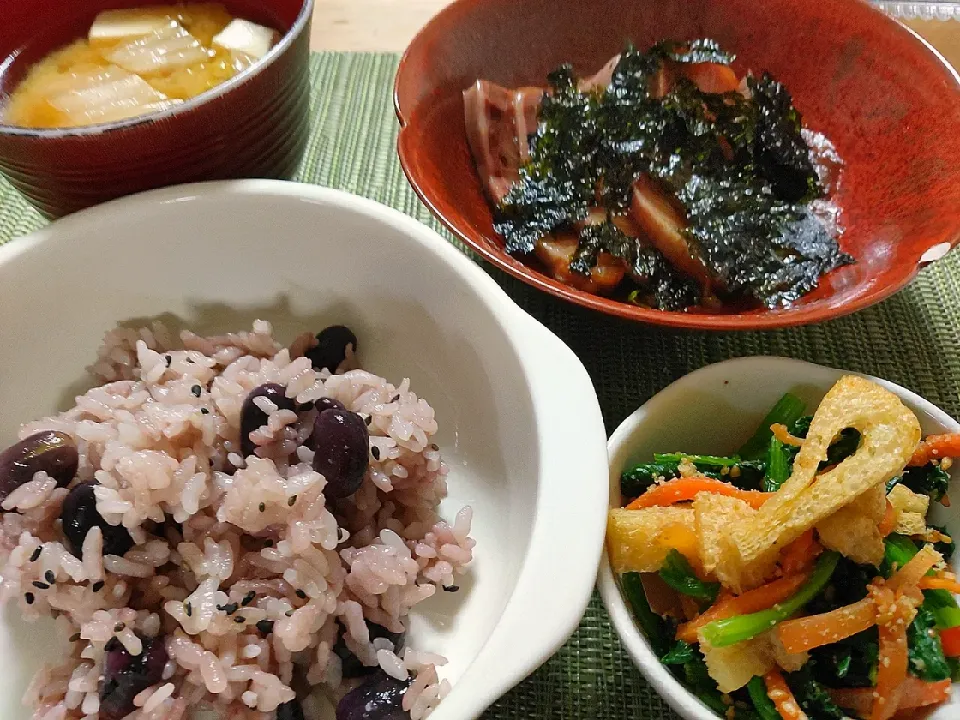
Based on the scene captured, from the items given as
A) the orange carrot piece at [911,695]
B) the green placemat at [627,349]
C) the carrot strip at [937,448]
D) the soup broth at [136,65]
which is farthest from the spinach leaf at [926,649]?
the soup broth at [136,65]

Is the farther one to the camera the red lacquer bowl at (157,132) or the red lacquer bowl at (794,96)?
the red lacquer bowl at (794,96)

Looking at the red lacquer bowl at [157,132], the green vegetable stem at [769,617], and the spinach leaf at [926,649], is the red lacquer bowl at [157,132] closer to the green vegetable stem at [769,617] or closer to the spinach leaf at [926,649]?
the green vegetable stem at [769,617]

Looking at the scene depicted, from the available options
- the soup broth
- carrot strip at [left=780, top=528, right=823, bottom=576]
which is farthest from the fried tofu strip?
the soup broth

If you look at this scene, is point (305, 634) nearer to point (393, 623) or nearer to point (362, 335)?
point (393, 623)

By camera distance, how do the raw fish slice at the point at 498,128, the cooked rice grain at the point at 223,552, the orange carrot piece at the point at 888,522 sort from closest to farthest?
the cooked rice grain at the point at 223,552 → the orange carrot piece at the point at 888,522 → the raw fish slice at the point at 498,128

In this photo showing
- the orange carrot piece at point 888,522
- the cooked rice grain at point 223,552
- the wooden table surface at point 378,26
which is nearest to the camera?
the cooked rice grain at point 223,552

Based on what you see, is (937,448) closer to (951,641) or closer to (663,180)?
(951,641)

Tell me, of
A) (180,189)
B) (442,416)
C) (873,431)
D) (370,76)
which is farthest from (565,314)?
(370,76)
